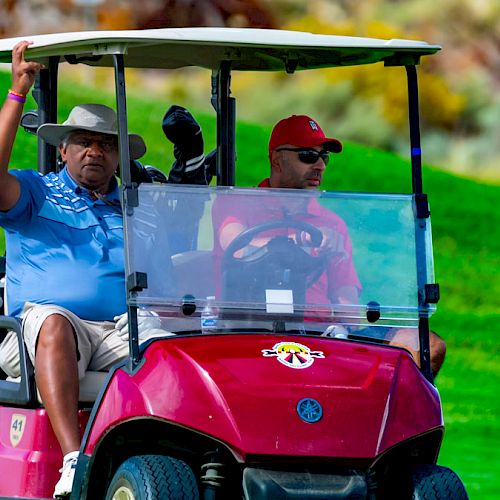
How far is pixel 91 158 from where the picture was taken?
5.51 m

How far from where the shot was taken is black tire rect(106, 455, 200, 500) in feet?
14.2

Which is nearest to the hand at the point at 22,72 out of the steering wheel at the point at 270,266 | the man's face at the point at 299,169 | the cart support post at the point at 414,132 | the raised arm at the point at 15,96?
the raised arm at the point at 15,96

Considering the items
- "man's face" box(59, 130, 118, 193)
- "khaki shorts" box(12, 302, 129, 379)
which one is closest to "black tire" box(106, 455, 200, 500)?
"khaki shorts" box(12, 302, 129, 379)

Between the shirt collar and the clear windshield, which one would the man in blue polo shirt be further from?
the clear windshield

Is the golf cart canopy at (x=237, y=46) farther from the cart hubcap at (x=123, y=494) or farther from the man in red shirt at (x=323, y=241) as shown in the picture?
Answer: the cart hubcap at (x=123, y=494)

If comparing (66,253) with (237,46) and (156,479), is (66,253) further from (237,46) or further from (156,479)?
(156,479)

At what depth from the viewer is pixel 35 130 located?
6.17m

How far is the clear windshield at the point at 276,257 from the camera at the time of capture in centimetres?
483

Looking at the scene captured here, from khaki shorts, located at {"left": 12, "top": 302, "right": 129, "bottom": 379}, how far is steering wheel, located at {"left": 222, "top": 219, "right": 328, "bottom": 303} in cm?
48

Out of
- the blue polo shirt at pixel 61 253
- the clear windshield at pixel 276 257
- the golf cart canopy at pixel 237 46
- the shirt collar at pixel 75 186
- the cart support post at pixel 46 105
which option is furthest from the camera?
the cart support post at pixel 46 105

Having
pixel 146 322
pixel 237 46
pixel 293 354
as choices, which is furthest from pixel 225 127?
pixel 293 354

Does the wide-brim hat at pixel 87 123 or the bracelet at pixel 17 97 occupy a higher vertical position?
the bracelet at pixel 17 97

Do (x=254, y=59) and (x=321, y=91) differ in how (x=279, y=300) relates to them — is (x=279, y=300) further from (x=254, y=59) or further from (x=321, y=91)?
(x=321, y=91)

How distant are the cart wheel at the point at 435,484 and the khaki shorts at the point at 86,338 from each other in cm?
113
